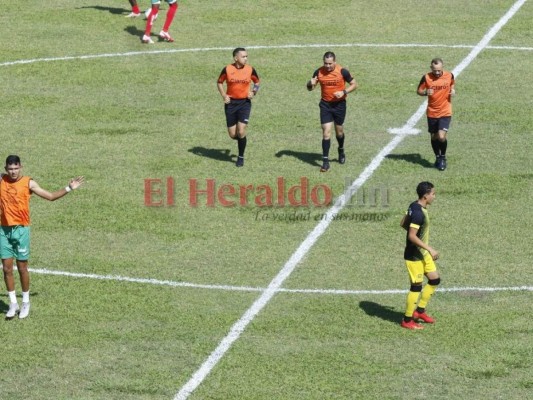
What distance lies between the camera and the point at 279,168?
78.7 feet

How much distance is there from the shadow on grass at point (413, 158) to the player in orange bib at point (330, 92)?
1456 millimetres

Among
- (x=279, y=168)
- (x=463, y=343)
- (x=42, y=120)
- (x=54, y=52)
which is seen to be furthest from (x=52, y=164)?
(x=463, y=343)

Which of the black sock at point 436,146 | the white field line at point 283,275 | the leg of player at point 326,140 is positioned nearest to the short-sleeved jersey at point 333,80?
the leg of player at point 326,140

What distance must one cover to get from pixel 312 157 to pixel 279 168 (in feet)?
2.93

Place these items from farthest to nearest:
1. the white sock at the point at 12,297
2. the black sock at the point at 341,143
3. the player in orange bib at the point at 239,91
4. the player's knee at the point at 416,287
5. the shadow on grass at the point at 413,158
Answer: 1. the shadow on grass at the point at 413,158
2. the black sock at the point at 341,143
3. the player in orange bib at the point at 239,91
4. the white sock at the point at 12,297
5. the player's knee at the point at 416,287

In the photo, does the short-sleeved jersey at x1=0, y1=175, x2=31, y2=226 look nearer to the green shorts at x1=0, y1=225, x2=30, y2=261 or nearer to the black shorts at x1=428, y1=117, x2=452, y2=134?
the green shorts at x1=0, y1=225, x2=30, y2=261

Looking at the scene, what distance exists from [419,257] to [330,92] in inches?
273

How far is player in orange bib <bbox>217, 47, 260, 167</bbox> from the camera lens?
23531mm

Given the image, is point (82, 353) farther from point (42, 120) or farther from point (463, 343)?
point (42, 120)

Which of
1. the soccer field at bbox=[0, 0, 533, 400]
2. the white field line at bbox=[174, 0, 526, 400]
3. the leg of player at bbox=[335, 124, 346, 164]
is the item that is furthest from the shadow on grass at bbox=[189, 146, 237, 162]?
the white field line at bbox=[174, 0, 526, 400]

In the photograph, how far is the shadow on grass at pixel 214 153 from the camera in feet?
80.7

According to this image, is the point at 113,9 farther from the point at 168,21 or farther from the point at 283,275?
the point at 283,275

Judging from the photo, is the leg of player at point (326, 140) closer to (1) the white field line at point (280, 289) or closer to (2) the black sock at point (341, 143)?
(2) the black sock at point (341, 143)

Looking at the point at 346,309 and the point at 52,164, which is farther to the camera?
the point at 52,164
